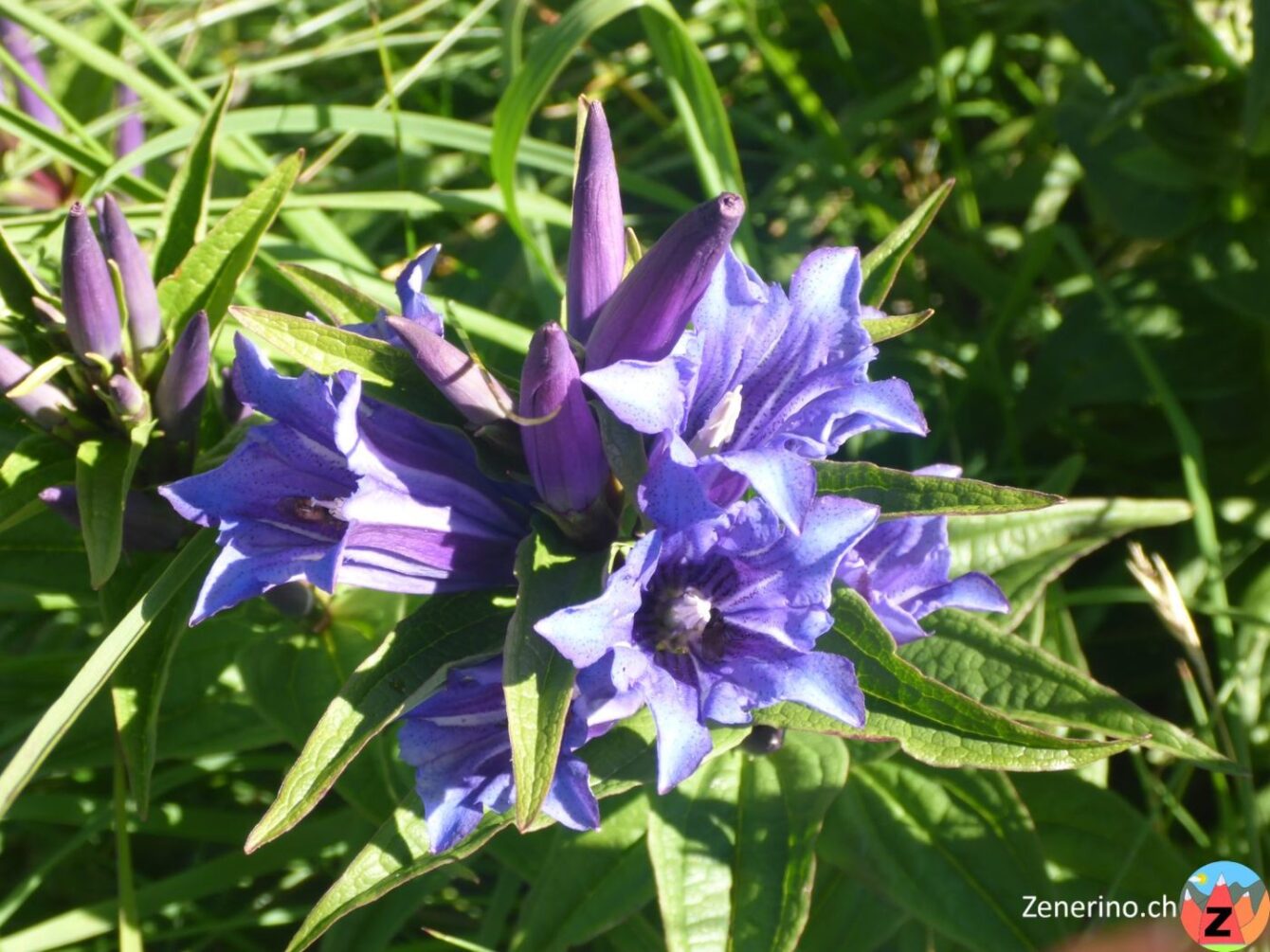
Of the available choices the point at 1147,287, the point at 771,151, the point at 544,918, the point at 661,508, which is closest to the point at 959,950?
the point at 544,918

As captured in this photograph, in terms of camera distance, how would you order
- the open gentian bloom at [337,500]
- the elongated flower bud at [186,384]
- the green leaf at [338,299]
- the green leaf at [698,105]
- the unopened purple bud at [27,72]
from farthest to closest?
the unopened purple bud at [27,72] < the green leaf at [698,105] < the elongated flower bud at [186,384] < the green leaf at [338,299] < the open gentian bloom at [337,500]

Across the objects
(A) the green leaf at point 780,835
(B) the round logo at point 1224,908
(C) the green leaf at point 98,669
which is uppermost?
(C) the green leaf at point 98,669

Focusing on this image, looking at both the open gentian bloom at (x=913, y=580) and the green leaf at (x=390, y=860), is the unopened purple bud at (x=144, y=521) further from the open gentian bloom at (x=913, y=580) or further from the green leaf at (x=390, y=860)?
the open gentian bloom at (x=913, y=580)

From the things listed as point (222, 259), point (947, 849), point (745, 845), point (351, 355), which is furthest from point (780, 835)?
point (222, 259)

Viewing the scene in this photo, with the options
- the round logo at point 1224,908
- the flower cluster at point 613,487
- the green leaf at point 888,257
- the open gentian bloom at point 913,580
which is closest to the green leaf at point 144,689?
the flower cluster at point 613,487

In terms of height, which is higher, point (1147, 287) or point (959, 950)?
point (1147, 287)

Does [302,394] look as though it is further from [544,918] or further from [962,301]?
[962,301]
